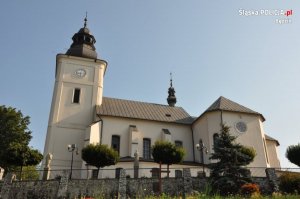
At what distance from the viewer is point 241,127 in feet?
88.2

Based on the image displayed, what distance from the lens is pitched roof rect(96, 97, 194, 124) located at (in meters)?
29.6

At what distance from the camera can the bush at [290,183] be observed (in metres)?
15.9

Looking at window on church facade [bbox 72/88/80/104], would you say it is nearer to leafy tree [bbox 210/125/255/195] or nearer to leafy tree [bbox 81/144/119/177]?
leafy tree [bbox 81/144/119/177]

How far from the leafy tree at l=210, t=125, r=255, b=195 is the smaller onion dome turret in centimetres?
1899

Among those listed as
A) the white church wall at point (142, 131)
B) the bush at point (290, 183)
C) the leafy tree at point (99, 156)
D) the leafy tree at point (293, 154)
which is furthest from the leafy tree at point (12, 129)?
the leafy tree at point (293, 154)

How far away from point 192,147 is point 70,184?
Result: 1614 centimetres

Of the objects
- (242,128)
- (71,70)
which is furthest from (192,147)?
(71,70)

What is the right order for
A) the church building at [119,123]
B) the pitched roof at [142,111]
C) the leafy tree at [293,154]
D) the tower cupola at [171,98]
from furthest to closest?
1. the tower cupola at [171,98]
2. the pitched roof at [142,111]
3. the church building at [119,123]
4. the leafy tree at [293,154]

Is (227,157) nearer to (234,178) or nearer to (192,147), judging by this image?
(234,178)

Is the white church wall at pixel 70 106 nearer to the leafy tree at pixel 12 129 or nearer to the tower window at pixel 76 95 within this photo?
the tower window at pixel 76 95

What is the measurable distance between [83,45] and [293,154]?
77.4 feet

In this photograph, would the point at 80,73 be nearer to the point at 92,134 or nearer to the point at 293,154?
the point at 92,134

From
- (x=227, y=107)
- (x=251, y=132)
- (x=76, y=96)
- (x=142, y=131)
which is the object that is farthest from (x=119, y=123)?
(x=251, y=132)

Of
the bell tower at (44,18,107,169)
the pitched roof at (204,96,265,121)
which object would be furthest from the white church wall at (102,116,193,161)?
the pitched roof at (204,96,265,121)
